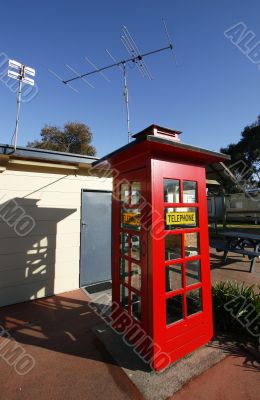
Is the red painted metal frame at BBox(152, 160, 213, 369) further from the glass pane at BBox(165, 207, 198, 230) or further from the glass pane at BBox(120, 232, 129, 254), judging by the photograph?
the glass pane at BBox(120, 232, 129, 254)

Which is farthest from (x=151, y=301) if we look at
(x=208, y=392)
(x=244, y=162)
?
(x=244, y=162)

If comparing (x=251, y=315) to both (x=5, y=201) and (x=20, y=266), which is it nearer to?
(x=20, y=266)

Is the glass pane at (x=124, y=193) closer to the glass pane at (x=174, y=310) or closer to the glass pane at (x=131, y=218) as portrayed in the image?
the glass pane at (x=131, y=218)

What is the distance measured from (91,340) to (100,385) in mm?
816

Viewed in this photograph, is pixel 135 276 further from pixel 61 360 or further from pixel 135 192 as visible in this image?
pixel 61 360

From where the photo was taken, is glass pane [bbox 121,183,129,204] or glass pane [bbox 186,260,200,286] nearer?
glass pane [bbox 186,260,200,286]

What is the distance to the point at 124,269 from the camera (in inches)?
127

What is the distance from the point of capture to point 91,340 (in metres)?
3.13

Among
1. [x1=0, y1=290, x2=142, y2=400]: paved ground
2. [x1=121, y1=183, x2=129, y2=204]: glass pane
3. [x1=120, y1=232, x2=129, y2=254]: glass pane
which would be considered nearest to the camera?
[x1=0, y1=290, x2=142, y2=400]: paved ground

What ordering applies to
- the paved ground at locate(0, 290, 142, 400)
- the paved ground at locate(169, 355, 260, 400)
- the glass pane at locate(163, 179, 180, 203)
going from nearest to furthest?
the paved ground at locate(169, 355, 260, 400)
the paved ground at locate(0, 290, 142, 400)
the glass pane at locate(163, 179, 180, 203)

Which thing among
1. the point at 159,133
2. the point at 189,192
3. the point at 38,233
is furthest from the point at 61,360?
the point at 159,133

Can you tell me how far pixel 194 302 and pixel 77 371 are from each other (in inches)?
68.4

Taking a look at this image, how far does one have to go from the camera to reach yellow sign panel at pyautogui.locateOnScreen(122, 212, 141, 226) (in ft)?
9.40

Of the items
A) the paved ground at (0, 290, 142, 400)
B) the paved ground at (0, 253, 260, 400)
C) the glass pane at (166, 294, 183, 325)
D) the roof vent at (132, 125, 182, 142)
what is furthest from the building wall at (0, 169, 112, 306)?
the roof vent at (132, 125, 182, 142)
